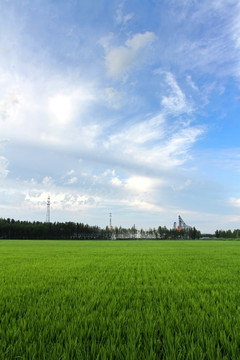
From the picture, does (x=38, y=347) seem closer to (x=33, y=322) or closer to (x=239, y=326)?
(x=33, y=322)

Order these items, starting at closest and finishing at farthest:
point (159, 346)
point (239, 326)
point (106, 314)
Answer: point (159, 346) < point (239, 326) < point (106, 314)

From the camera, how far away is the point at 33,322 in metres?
3.55

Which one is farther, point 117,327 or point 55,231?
point 55,231

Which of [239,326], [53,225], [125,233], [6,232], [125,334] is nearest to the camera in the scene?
[125,334]

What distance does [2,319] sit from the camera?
12.1 feet

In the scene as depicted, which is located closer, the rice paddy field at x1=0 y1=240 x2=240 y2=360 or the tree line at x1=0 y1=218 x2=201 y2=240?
the rice paddy field at x1=0 y1=240 x2=240 y2=360

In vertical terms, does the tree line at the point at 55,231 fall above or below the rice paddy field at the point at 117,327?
below

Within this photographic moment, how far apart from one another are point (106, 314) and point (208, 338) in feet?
5.62

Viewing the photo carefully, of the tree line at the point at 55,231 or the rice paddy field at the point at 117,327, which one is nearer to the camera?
the rice paddy field at the point at 117,327

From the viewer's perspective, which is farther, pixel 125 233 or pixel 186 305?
pixel 125 233

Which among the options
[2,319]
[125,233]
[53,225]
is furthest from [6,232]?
[2,319]

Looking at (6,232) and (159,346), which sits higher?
(159,346)

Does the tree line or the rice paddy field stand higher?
the rice paddy field

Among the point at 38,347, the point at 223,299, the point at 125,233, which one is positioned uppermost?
the point at 38,347
